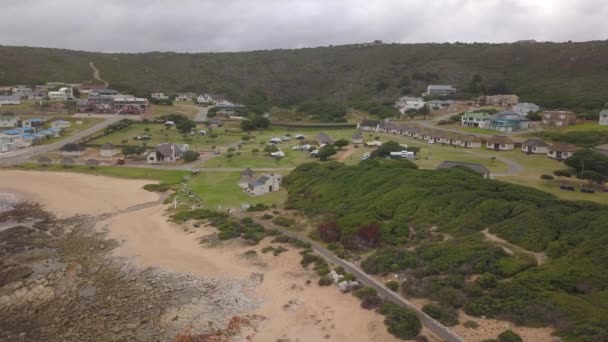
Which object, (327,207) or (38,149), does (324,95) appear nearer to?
(38,149)

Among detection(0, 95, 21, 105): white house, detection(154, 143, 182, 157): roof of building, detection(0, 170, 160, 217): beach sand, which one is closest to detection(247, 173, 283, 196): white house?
detection(0, 170, 160, 217): beach sand

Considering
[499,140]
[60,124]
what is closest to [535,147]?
[499,140]

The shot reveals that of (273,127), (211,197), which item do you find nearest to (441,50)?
(273,127)

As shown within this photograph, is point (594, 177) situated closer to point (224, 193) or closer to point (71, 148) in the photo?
point (224, 193)

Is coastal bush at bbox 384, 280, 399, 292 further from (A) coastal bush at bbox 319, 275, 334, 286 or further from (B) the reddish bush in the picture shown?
(B) the reddish bush

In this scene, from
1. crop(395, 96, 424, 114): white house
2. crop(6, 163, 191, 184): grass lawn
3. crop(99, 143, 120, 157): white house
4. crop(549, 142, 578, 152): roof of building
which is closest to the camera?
crop(549, 142, 578, 152): roof of building

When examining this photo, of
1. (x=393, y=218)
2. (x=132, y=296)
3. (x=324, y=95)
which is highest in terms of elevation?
(x=324, y=95)
